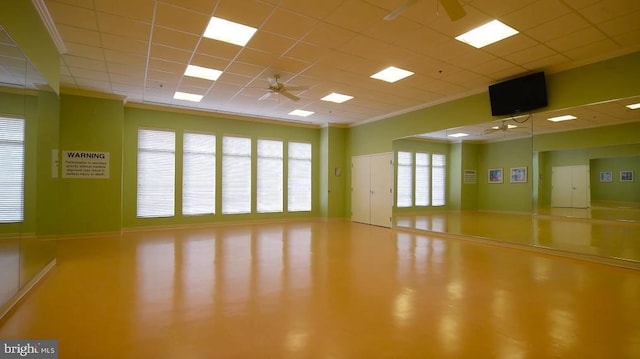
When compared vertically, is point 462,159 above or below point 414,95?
below

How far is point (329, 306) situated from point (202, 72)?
5040 millimetres

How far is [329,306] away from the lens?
3090mm

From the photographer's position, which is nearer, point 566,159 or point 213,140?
point 566,159

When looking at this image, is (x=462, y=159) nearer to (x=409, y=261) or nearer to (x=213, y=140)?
(x=409, y=261)

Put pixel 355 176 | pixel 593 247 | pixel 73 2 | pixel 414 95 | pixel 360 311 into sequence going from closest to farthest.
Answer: pixel 360 311, pixel 73 2, pixel 593 247, pixel 414 95, pixel 355 176

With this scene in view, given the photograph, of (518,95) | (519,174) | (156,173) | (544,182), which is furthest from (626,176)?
(156,173)

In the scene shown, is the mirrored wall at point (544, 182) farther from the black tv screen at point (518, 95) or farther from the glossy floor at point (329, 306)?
Result: the glossy floor at point (329, 306)

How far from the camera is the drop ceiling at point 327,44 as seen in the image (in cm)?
372

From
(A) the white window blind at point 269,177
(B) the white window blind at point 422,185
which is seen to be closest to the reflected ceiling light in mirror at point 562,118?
(B) the white window blind at point 422,185

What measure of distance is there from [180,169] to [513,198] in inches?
355

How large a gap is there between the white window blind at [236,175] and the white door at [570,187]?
8305 mm

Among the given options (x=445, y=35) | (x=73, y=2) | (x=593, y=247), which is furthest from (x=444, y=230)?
(x=73, y=2)

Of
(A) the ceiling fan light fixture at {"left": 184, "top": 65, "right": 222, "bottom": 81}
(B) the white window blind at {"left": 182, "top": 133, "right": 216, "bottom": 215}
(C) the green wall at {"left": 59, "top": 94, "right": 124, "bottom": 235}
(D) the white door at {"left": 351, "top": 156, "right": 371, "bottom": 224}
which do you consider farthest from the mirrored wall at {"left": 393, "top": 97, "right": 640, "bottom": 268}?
(C) the green wall at {"left": 59, "top": 94, "right": 124, "bottom": 235}

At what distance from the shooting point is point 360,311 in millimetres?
2963
